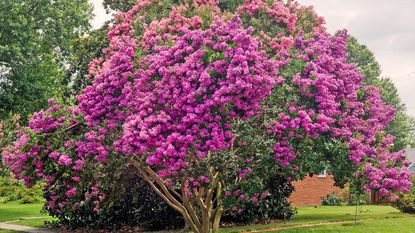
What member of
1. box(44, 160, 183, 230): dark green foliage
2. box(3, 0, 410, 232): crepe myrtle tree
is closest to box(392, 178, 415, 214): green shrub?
box(3, 0, 410, 232): crepe myrtle tree

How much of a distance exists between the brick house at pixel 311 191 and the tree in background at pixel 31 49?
15846 mm

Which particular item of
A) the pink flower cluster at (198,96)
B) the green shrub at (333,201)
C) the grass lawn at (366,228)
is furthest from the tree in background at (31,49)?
the green shrub at (333,201)

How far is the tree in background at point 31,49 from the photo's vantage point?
27.8 meters

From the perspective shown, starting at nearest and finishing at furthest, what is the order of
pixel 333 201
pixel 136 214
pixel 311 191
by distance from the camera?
pixel 136 214 < pixel 311 191 < pixel 333 201

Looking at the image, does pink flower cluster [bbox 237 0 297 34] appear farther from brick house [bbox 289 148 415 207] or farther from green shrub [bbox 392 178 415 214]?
brick house [bbox 289 148 415 207]

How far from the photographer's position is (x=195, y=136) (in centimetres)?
1176

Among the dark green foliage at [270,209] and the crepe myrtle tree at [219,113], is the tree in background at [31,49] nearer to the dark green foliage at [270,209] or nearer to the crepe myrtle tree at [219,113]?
the dark green foliage at [270,209]

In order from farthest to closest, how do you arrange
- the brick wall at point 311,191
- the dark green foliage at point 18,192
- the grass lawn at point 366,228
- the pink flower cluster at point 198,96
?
the dark green foliage at point 18,192 → the brick wall at point 311,191 → the grass lawn at point 366,228 → the pink flower cluster at point 198,96

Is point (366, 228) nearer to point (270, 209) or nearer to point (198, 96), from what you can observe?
point (270, 209)

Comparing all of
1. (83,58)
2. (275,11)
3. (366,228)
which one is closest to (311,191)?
(366,228)

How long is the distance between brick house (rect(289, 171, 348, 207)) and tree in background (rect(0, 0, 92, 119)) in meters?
15.8

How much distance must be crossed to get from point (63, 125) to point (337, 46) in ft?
24.6

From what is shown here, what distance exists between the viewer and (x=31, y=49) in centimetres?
2834

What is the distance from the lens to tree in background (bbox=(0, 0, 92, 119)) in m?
27.8
